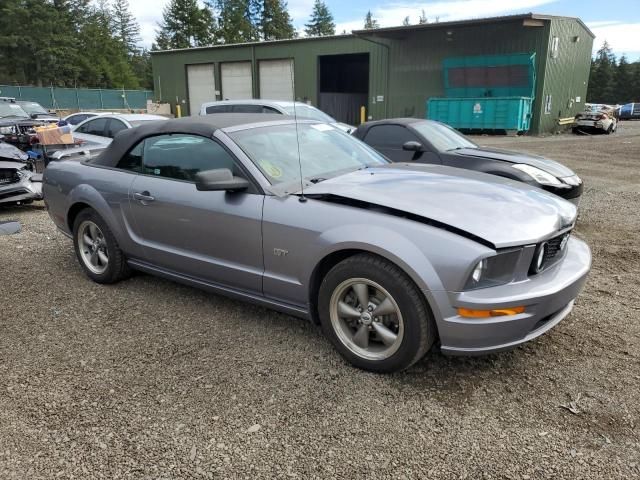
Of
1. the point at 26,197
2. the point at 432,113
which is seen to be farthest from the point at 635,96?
the point at 26,197

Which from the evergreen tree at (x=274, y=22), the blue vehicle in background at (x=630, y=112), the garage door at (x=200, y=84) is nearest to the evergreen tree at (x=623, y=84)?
the blue vehicle in background at (x=630, y=112)

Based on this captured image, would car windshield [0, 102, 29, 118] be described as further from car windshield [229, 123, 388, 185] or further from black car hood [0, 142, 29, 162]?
car windshield [229, 123, 388, 185]

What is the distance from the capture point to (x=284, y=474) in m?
2.29

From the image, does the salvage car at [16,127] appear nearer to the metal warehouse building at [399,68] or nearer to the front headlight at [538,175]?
the metal warehouse building at [399,68]

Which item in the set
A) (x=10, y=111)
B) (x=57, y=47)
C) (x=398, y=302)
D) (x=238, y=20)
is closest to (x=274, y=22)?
(x=238, y=20)

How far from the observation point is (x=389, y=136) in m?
7.60

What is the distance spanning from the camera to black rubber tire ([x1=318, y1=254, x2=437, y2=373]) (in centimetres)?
277

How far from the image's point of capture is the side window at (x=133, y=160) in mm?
4282

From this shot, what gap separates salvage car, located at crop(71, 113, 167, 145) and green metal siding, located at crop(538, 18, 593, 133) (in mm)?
19433

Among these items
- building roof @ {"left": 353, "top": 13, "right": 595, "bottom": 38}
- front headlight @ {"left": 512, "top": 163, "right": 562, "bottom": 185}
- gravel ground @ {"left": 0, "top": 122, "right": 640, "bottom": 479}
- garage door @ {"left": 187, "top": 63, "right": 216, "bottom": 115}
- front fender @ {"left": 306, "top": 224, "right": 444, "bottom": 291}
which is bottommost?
gravel ground @ {"left": 0, "top": 122, "right": 640, "bottom": 479}

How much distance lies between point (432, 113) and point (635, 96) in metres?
61.5

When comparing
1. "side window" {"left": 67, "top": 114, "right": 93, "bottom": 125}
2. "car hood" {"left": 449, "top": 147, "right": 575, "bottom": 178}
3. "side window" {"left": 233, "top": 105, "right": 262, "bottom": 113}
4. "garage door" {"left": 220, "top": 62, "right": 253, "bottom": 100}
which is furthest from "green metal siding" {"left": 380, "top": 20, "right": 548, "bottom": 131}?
"car hood" {"left": 449, "top": 147, "right": 575, "bottom": 178}

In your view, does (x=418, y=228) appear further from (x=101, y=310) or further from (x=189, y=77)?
(x=189, y=77)

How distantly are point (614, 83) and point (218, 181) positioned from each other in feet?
276
